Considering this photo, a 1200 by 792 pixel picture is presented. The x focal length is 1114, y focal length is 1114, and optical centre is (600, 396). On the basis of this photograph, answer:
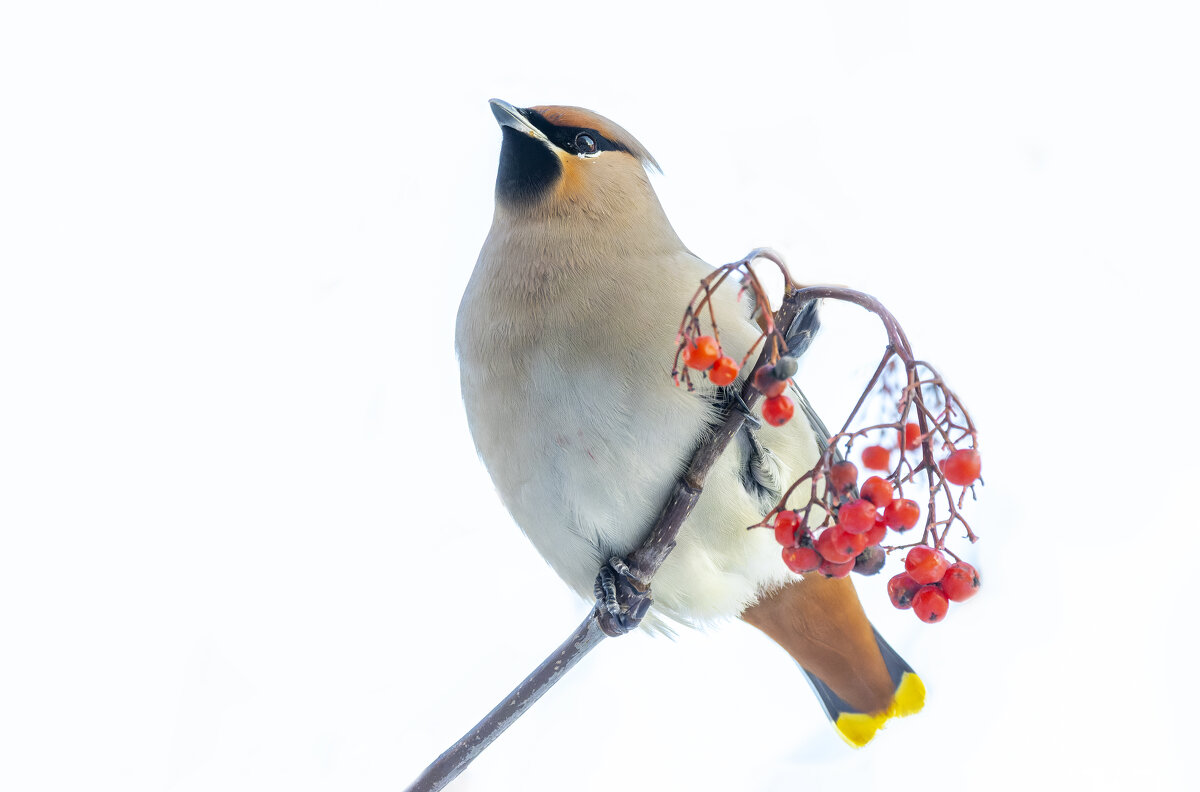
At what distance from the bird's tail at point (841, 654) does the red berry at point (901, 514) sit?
990 mm

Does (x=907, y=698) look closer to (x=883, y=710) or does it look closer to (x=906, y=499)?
(x=883, y=710)

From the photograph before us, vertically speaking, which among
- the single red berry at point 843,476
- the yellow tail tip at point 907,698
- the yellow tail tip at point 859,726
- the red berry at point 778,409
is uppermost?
the red berry at point 778,409

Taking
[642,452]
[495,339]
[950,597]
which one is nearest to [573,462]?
[642,452]

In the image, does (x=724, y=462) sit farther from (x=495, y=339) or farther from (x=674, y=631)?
(x=674, y=631)

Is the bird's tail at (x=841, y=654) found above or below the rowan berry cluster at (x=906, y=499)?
below

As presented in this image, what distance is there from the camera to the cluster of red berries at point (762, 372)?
4.59ft

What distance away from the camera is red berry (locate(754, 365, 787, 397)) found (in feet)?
4.62

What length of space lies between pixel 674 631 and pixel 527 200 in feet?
3.52

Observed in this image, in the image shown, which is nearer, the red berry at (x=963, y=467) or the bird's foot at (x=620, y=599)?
the red berry at (x=963, y=467)

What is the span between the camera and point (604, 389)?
80.0 inches

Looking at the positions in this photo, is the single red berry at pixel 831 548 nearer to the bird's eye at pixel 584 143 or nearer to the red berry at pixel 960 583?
the red berry at pixel 960 583

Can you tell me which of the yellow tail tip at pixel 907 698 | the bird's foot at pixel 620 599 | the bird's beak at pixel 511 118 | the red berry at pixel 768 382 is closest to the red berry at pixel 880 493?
the red berry at pixel 768 382

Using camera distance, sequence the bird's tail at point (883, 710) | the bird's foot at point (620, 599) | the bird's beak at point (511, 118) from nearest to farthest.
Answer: the bird's foot at point (620, 599), the bird's beak at point (511, 118), the bird's tail at point (883, 710)

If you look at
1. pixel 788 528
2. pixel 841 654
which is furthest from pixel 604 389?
pixel 841 654
